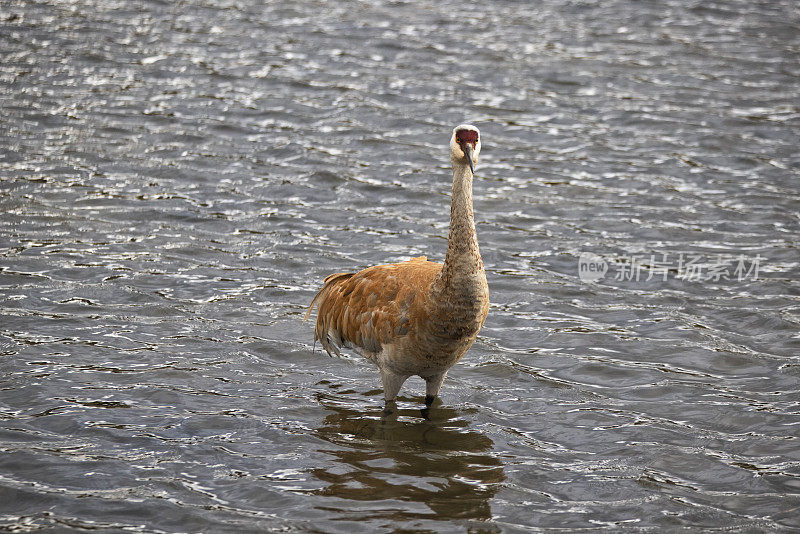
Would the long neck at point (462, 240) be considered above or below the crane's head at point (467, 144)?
below

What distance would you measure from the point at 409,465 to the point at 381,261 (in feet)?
11.4

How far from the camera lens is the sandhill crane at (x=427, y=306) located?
6.49m

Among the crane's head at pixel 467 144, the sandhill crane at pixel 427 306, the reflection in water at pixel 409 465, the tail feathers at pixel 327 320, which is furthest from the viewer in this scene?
the tail feathers at pixel 327 320

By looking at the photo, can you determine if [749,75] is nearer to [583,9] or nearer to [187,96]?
[583,9]

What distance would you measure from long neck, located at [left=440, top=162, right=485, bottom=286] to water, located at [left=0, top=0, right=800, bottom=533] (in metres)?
1.34

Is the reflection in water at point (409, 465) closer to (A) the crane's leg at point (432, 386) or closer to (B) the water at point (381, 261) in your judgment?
(B) the water at point (381, 261)

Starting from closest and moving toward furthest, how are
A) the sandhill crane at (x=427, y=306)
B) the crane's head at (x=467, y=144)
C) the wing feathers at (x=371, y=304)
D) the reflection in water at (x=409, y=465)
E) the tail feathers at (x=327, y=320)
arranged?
the reflection in water at (x=409, y=465) < the crane's head at (x=467, y=144) < the sandhill crane at (x=427, y=306) < the wing feathers at (x=371, y=304) < the tail feathers at (x=327, y=320)

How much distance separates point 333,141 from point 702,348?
6.13m

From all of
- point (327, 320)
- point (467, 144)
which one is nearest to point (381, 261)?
point (327, 320)

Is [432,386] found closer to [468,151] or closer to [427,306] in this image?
[427,306]

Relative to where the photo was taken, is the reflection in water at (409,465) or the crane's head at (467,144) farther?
the crane's head at (467,144)

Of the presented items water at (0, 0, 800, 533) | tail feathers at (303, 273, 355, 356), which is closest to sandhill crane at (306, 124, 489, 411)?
tail feathers at (303, 273, 355, 356)

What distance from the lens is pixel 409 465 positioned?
6.75 meters

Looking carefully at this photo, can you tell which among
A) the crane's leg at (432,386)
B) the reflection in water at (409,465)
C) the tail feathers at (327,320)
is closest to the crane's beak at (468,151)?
the crane's leg at (432,386)
